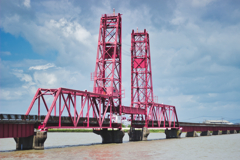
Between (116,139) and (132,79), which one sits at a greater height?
(132,79)

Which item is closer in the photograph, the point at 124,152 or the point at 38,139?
the point at 38,139

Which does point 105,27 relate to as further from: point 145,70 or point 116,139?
point 116,139

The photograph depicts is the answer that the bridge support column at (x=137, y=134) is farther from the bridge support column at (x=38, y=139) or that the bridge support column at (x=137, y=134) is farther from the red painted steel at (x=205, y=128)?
the bridge support column at (x=38, y=139)

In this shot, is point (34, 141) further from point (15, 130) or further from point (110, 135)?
point (110, 135)

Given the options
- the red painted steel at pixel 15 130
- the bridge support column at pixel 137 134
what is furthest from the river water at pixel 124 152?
the bridge support column at pixel 137 134

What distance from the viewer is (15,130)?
38.6 meters

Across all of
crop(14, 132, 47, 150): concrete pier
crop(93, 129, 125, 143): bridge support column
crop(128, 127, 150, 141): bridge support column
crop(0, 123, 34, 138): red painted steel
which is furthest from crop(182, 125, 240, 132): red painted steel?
crop(0, 123, 34, 138): red painted steel

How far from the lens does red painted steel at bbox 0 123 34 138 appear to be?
37.0 m

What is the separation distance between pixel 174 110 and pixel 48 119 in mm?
54033

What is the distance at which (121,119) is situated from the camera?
6312 cm

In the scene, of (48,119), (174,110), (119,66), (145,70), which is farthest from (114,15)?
(174,110)

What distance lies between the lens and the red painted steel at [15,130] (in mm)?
36969

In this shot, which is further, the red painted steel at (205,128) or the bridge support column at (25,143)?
the red painted steel at (205,128)

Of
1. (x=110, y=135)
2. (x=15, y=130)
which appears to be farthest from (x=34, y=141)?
(x=110, y=135)
